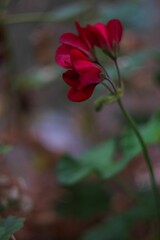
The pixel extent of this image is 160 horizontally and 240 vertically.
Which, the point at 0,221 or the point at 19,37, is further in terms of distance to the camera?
the point at 19,37

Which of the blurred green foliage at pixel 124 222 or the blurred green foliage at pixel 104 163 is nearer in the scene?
the blurred green foliage at pixel 104 163

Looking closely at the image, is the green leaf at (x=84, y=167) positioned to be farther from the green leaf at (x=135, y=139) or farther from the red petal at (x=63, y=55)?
the red petal at (x=63, y=55)

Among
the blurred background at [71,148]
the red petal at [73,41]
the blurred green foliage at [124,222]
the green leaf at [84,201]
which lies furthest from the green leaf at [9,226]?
the green leaf at [84,201]

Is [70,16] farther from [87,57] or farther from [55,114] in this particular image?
[55,114]

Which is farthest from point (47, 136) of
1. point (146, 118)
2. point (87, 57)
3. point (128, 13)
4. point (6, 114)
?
point (87, 57)

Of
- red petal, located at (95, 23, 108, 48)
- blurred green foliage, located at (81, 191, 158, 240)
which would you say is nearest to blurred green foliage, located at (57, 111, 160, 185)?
blurred green foliage, located at (81, 191, 158, 240)

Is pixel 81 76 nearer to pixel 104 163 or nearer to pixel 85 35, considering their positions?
pixel 85 35

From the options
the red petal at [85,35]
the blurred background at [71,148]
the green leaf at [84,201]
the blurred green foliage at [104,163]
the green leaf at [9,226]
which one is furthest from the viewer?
the green leaf at [84,201]

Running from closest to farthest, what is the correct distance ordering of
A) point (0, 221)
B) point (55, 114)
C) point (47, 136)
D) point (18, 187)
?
point (0, 221), point (18, 187), point (47, 136), point (55, 114)

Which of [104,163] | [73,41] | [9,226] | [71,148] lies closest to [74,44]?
[73,41]
